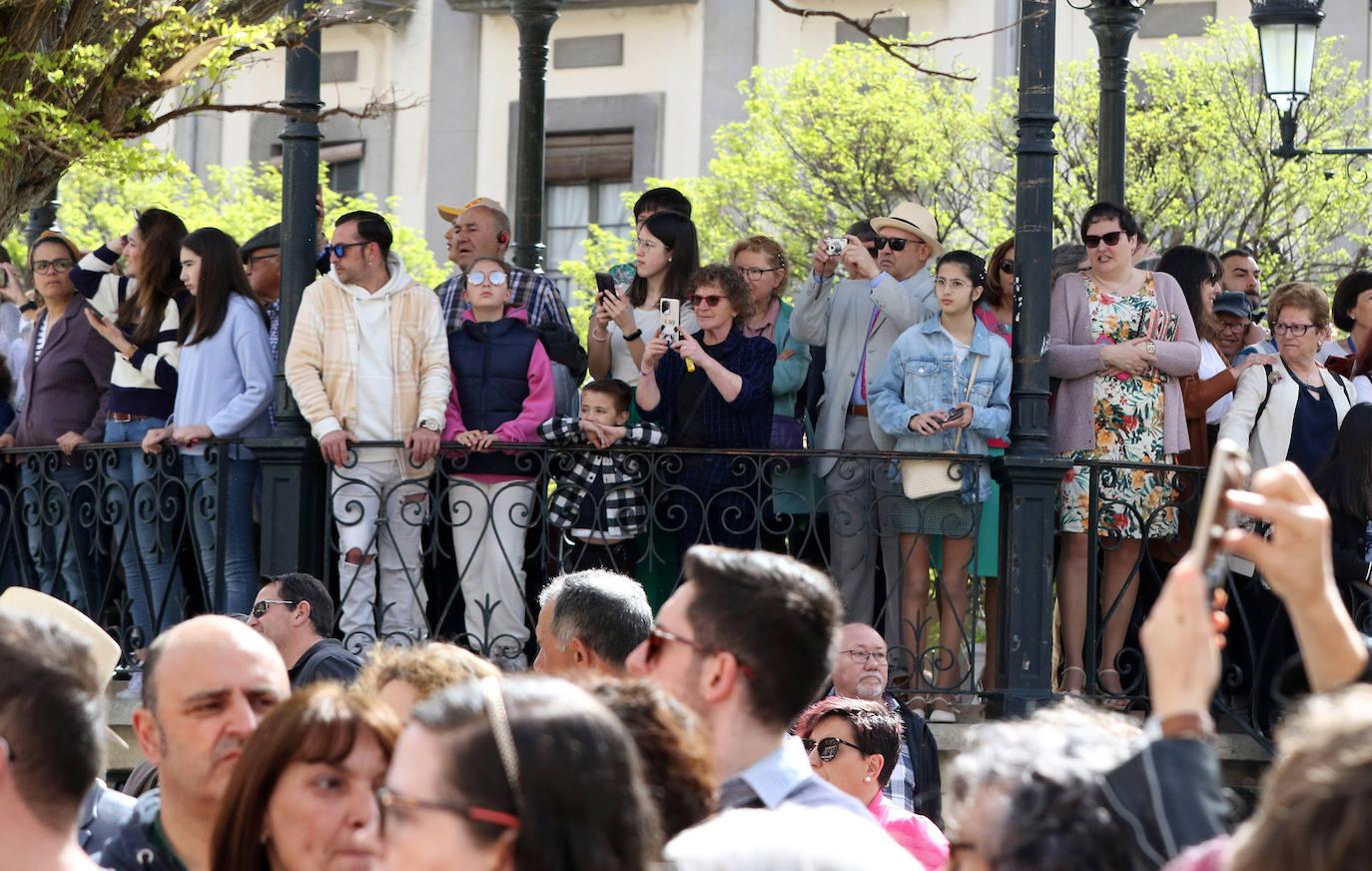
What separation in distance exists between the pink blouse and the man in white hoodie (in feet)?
8.97

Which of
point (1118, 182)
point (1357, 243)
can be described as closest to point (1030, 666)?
point (1118, 182)

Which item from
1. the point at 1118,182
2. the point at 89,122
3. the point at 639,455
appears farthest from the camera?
the point at 1118,182

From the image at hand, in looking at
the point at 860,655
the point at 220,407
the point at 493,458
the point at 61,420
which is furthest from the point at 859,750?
the point at 61,420

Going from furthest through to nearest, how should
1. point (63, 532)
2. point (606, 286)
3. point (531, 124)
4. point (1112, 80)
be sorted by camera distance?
point (531, 124)
point (1112, 80)
point (63, 532)
point (606, 286)

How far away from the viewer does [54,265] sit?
978 cm

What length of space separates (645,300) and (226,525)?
214cm

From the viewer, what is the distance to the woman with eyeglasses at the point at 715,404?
8.62 meters

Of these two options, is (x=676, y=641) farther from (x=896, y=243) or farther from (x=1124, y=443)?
(x=896, y=243)

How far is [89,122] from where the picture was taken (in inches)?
321

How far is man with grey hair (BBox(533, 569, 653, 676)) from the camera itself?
229 inches

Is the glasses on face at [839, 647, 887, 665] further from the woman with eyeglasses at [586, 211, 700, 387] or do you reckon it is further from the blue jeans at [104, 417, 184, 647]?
the blue jeans at [104, 417, 184, 647]

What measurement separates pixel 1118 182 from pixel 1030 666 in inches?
161

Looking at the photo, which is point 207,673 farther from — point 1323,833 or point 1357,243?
point 1357,243

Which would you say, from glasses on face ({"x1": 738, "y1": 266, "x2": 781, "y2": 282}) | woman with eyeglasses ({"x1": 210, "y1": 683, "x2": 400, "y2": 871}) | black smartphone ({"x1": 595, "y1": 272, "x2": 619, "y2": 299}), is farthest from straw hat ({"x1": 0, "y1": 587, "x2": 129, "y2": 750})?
glasses on face ({"x1": 738, "y1": 266, "x2": 781, "y2": 282})
